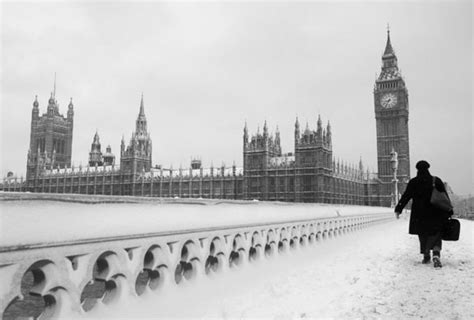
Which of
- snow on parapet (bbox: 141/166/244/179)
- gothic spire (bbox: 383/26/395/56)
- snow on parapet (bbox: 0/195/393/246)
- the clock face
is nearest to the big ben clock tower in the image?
the clock face

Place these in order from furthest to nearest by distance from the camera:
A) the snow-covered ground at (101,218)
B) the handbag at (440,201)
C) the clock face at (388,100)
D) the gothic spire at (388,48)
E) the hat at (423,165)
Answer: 1. the gothic spire at (388,48)
2. the clock face at (388,100)
3. the hat at (423,165)
4. the handbag at (440,201)
5. the snow-covered ground at (101,218)

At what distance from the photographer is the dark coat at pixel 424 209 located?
6664mm

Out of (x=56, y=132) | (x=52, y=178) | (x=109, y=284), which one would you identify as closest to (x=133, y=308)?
(x=109, y=284)

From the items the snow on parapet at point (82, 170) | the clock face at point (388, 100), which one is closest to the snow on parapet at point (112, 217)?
the clock face at point (388, 100)

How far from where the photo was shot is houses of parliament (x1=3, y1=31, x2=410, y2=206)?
53.6 meters

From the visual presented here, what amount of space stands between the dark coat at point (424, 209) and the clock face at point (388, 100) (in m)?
70.4

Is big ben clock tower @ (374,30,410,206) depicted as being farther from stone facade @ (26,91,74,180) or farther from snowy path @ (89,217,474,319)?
stone facade @ (26,91,74,180)

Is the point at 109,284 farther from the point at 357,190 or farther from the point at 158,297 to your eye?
the point at 357,190

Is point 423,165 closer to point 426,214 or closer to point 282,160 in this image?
point 426,214

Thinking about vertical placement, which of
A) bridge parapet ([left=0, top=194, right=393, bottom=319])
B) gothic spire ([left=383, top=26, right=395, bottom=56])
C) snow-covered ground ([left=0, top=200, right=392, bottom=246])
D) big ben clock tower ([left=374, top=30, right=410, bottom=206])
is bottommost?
bridge parapet ([left=0, top=194, right=393, bottom=319])

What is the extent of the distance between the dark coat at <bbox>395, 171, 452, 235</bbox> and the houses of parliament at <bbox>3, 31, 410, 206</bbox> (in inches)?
1761

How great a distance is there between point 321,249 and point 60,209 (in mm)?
7390

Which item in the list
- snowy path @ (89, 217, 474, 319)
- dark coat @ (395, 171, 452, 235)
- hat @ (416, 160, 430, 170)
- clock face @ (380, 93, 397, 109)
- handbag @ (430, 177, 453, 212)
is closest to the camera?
snowy path @ (89, 217, 474, 319)

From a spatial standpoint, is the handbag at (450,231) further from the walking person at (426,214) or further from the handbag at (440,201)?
the handbag at (440,201)
